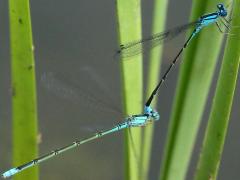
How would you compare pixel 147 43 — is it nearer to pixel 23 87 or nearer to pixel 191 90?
pixel 191 90

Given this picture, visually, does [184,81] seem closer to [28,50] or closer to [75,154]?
[28,50]

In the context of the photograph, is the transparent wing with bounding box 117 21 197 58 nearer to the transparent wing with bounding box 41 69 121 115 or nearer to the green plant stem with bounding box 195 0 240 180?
the green plant stem with bounding box 195 0 240 180

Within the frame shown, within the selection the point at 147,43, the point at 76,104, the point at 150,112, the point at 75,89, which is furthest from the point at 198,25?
the point at 76,104

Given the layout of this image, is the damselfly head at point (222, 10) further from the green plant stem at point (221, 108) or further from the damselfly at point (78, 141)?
the damselfly at point (78, 141)

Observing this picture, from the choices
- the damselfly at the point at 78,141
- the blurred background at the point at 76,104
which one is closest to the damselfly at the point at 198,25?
the damselfly at the point at 78,141

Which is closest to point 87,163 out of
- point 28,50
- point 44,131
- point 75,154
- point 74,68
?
point 75,154

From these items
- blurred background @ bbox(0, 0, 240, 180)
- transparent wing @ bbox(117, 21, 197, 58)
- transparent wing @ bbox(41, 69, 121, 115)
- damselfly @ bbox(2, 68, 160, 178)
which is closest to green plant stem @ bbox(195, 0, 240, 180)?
transparent wing @ bbox(117, 21, 197, 58)
